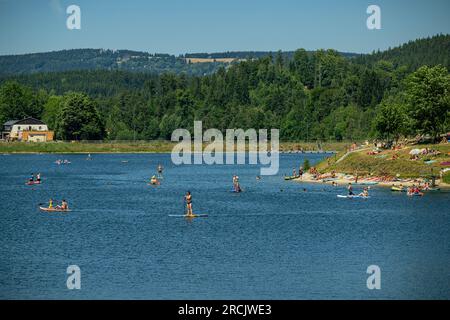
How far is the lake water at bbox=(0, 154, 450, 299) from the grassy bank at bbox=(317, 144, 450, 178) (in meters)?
7.56

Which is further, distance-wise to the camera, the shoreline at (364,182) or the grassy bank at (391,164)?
the grassy bank at (391,164)

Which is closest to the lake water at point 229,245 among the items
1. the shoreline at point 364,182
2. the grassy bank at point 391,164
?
the shoreline at point 364,182

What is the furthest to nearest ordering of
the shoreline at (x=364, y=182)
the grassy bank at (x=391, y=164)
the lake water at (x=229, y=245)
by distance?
the grassy bank at (x=391, y=164)
the shoreline at (x=364, y=182)
the lake water at (x=229, y=245)

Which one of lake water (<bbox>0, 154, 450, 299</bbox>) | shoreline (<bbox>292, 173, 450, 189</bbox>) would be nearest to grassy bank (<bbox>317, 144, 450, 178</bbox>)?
shoreline (<bbox>292, 173, 450, 189</bbox>)

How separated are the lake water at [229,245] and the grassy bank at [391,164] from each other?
7564 millimetres

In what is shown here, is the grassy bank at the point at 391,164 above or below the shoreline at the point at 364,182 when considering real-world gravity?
above

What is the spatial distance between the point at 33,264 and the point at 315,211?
39520 millimetres

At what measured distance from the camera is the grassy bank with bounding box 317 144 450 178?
115 metres

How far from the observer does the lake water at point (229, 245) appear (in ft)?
174

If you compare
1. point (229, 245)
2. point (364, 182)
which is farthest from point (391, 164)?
A: point (229, 245)

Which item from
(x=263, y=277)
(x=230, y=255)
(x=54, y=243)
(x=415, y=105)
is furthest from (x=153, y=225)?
(x=415, y=105)

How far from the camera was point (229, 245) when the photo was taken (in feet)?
227

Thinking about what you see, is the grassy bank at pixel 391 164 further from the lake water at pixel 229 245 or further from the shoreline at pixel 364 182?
the lake water at pixel 229 245
